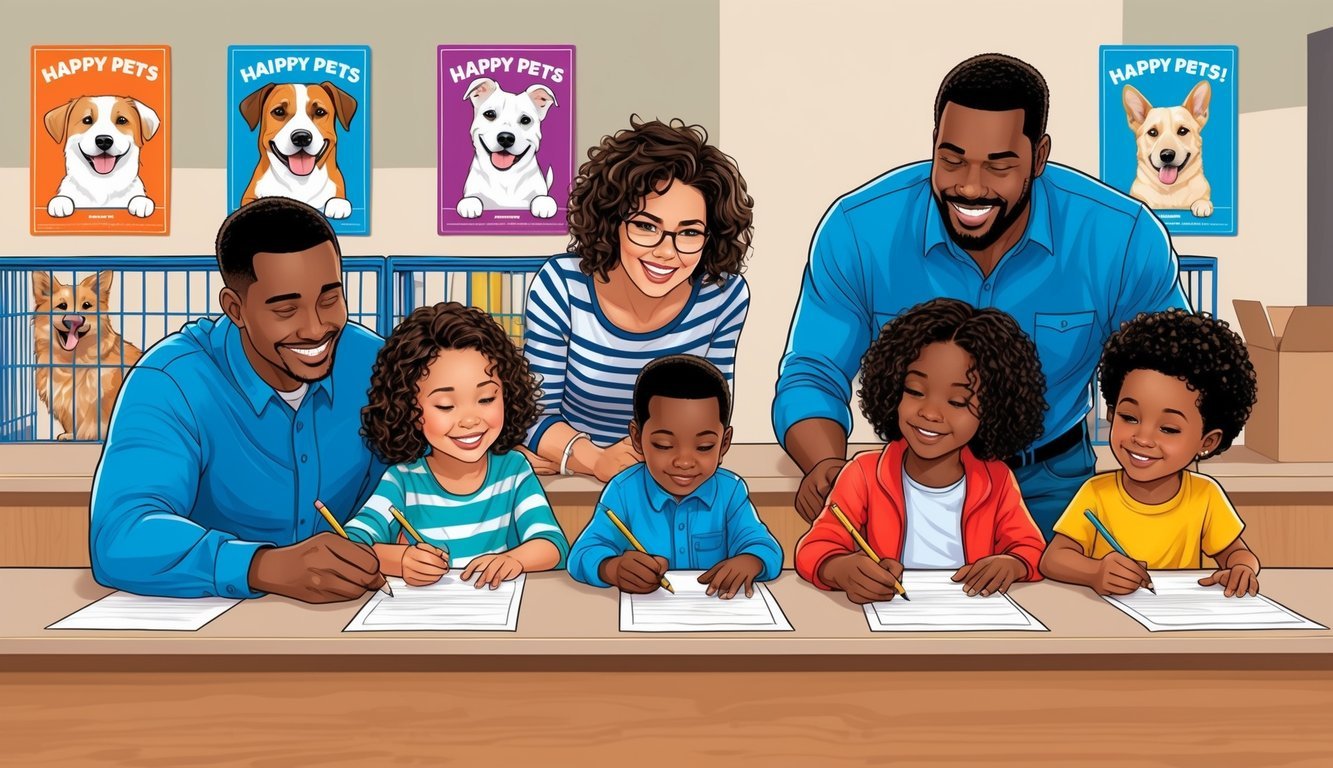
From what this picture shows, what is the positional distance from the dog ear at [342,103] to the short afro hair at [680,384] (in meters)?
3.96

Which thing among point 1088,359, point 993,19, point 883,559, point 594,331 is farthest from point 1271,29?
point 883,559

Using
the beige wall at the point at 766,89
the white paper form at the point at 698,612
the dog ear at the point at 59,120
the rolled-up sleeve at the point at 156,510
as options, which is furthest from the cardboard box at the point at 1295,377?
the dog ear at the point at 59,120

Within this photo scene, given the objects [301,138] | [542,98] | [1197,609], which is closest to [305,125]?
[301,138]

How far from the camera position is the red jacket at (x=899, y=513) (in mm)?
2152

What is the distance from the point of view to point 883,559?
2.05 metres

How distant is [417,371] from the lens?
2129mm

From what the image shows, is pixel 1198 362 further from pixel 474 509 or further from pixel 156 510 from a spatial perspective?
pixel 156 510

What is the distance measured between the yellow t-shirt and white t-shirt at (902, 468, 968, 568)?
17 cm

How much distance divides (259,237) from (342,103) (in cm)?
390

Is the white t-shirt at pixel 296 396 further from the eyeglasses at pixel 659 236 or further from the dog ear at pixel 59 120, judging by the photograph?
the dog ear at pixel 59 120

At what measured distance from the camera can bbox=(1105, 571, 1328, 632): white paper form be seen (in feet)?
6.14

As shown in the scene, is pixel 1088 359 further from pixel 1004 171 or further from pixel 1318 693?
pixel 1318 693

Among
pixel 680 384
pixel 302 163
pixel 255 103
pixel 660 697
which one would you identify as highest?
pixel 255 103

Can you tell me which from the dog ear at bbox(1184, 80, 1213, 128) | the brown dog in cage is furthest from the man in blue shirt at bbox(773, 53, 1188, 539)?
the dog ear at bbox(1184, 80, 1213, 128)
